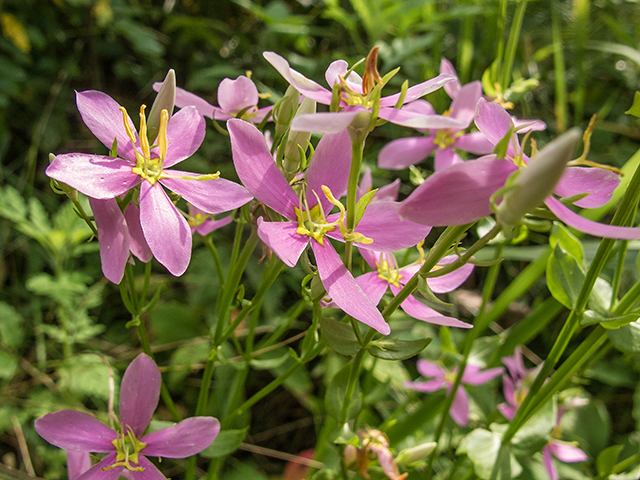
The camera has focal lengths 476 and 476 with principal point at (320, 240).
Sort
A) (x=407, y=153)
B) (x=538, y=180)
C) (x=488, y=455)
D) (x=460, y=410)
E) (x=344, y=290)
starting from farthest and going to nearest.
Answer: (x=460, y=410) → (x=407, y=153) → (x=488, y=455) → (x=344, y=290) → (x=538, y=180)

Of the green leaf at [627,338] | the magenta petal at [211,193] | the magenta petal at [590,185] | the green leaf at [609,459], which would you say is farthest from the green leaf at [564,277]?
the magenta petal at [211,193]

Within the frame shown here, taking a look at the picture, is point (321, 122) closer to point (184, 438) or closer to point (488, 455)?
point (184, 438)

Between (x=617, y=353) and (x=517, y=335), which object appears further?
(x=617, y=353)

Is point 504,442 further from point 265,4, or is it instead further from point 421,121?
point 265,4

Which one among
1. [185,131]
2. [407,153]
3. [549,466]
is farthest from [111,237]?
[549,466]

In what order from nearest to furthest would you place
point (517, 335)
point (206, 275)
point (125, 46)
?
point (517, 335), point (206, 275), point (125, 46)

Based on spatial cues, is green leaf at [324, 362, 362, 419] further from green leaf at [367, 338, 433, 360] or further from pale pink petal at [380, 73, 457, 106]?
pale pink petal at [380, 73, 457, 106]

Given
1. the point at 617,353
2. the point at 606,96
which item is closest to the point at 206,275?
the point at 617,353
